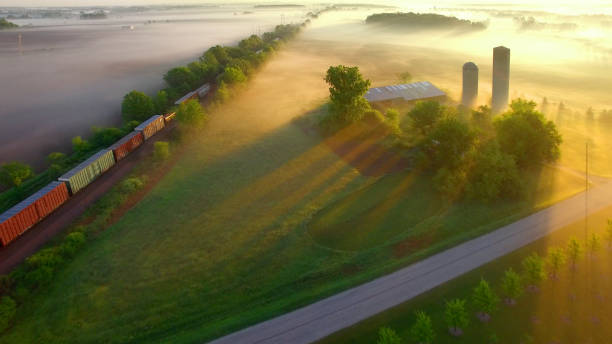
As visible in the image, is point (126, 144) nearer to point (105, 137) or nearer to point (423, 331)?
point (105, 137)

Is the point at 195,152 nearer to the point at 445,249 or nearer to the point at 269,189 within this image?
the point at 269,189

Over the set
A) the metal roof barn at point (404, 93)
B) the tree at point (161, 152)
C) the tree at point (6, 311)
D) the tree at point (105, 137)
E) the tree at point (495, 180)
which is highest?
the metal roof barn at point (404, 93)

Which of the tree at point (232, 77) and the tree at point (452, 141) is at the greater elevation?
the tree at point (232, 77)

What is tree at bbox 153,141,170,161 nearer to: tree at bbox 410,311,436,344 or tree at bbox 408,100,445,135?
tree at bbox 408,100,445,135

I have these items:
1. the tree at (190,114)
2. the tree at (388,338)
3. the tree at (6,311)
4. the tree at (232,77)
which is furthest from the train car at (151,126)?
the tree at (388,338)

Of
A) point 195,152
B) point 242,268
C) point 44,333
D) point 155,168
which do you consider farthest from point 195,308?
Result: point 195,152

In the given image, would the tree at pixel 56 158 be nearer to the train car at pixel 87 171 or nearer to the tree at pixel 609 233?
the train car at pixel 87 171
